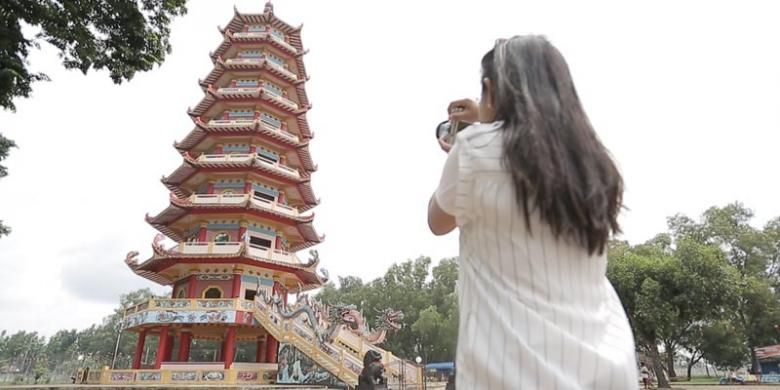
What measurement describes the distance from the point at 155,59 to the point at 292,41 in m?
14.8

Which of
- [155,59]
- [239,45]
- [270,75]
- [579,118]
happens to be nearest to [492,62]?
[579,118]

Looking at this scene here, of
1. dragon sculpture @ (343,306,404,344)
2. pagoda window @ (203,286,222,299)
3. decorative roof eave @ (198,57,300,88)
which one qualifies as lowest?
dragon sculpture @ (343,306,404,344)

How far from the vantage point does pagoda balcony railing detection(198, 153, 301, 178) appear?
16936 millimetres

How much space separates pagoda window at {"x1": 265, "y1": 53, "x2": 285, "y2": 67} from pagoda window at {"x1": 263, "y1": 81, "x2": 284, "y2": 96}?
4.00 feet

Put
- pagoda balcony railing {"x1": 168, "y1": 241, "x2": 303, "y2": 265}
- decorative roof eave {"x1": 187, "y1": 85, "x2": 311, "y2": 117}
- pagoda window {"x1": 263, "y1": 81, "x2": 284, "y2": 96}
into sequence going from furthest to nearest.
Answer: pagoda window {"x1": 263, "y1": 81, "x2": 284, "y2": 96}
decorative roof eave {"x1": 187, "y1": 85, "x2": 311, "y2": 117}
pagoda balcony railing {"x1": 168, "y1": 241, "x2": 303, "y2": 265}

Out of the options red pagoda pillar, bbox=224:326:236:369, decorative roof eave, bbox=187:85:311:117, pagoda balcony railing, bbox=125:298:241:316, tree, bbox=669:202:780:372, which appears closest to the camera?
red pagoda pillar, bbox=224:326:236:369

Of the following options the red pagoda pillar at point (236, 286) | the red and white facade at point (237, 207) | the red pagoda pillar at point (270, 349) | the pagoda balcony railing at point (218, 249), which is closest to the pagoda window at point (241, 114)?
the red and white facade at point (237, 207)

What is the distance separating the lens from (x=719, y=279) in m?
17.4

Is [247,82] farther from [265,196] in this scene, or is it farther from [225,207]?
[225,207]

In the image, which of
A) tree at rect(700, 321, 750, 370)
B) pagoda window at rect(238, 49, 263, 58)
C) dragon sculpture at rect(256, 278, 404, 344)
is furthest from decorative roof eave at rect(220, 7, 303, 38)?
tree at rect(700, 321, 750, 370)

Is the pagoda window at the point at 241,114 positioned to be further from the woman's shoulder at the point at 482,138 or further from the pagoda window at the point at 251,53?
the woman's shoulder at the point at 482,138

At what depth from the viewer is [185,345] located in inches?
615

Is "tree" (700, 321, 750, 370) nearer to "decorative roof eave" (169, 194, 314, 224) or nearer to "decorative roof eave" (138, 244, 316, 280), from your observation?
"decorative roof eave" (138, 244, 316, 280)

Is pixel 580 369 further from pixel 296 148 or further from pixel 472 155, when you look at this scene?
pixel 296 148
